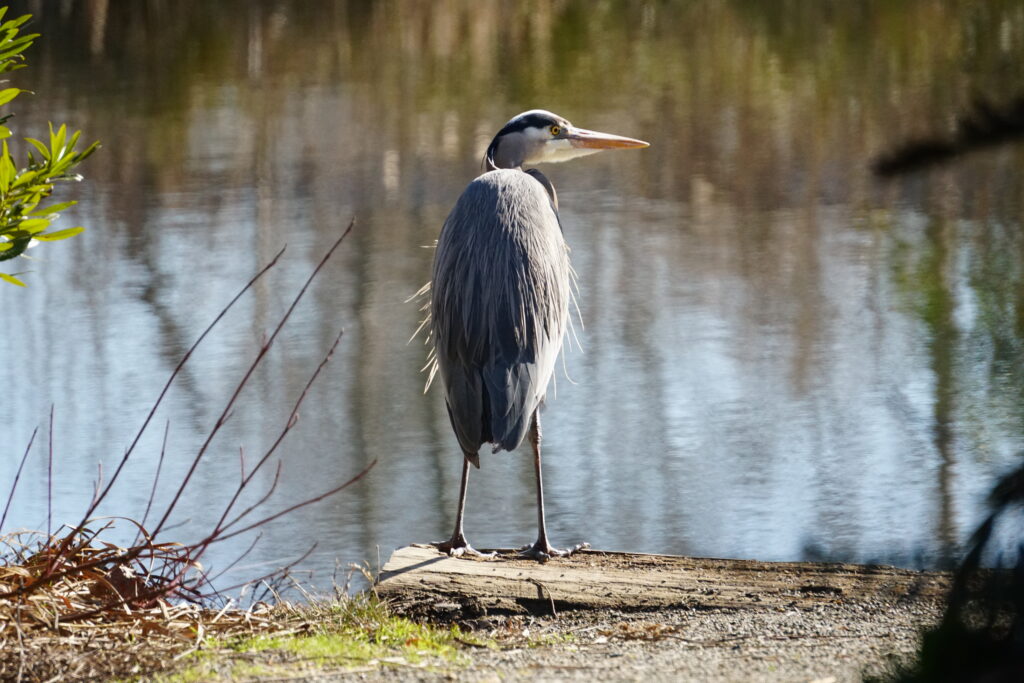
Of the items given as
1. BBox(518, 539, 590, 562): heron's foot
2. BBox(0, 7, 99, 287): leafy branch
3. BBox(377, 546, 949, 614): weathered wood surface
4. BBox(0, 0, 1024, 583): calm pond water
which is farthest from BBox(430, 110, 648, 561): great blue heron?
BBox(0, 7, 99, 287): leafy branch

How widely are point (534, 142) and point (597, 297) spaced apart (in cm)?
296

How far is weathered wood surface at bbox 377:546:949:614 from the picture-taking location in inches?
145

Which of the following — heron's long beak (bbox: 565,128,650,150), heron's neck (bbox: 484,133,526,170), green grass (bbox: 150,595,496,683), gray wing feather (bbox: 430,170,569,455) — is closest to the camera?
green grass (bbox: 150,595,496,683)

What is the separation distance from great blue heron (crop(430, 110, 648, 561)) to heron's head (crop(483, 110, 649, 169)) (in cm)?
70

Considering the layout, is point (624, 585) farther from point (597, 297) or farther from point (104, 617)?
point (597, 297)

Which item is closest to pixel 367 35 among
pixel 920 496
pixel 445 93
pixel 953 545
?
pixel 445 93

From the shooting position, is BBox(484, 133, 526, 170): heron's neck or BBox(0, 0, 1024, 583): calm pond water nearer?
BBox(484, 133, 526, 170): heron's neck

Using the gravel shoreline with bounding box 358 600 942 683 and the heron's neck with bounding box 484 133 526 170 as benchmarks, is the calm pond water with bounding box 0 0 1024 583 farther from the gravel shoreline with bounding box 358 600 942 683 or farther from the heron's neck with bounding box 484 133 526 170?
the heron's neck with bounding box 484 133 526 170

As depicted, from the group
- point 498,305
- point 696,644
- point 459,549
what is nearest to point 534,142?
point 498,305

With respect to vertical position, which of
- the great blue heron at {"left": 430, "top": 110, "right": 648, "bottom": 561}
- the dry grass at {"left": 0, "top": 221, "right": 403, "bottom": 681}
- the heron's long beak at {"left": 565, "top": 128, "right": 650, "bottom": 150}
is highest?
the heron's long beak at {"left": 565, "top": 128, "right": 650, "bottom": 150}

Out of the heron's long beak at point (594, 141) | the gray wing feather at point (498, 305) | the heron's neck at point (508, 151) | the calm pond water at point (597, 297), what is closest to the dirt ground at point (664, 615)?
the calm pond water at point (597, 297)

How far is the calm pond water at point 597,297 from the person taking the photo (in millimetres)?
5758

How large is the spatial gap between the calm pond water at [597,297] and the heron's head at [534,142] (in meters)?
1.42

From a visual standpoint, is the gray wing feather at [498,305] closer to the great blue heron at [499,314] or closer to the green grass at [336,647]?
the great blue heron at [499,314]
